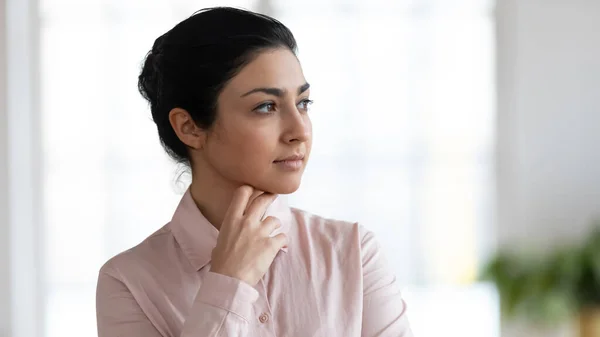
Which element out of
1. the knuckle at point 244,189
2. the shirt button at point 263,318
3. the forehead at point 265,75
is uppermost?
the forehead at point 265,75

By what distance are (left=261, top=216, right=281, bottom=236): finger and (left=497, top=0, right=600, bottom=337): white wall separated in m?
3.45

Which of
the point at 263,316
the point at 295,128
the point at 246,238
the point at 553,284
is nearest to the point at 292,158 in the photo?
the point at 295,128

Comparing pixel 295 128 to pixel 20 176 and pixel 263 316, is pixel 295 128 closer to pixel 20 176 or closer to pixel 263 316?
pixel 263 316

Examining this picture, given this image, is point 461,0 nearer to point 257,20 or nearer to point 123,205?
point 123,205

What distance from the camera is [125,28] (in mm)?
4828

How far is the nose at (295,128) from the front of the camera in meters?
1.49

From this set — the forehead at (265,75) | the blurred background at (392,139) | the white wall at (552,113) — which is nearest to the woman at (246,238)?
the forehead at (265,75)

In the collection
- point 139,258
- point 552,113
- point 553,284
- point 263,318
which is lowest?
point 553,284

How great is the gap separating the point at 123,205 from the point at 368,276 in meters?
3.49

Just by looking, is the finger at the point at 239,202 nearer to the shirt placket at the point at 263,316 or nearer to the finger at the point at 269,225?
A: the finger at the point at 269,225

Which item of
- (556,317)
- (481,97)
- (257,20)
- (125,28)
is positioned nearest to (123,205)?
(125,28)

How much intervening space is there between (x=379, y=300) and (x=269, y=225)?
0.82 feet

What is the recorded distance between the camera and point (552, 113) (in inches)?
186

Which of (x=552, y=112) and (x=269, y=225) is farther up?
(x=552, y=112)
